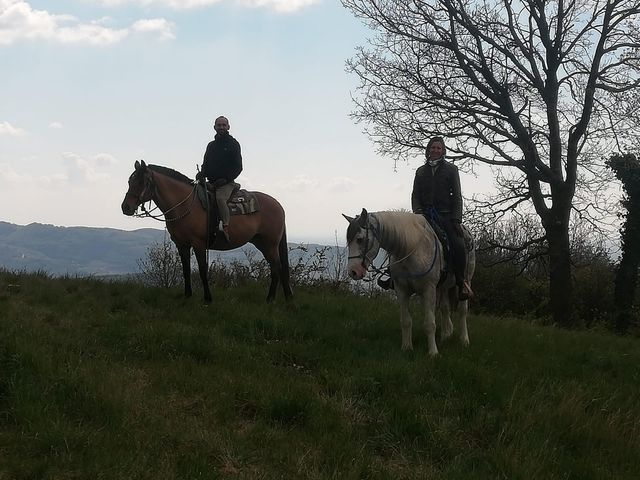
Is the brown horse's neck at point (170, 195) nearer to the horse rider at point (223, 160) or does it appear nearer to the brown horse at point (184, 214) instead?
the brown horse at point (184, 214)

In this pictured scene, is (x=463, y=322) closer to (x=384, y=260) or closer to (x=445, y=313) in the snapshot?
(x=445, y=313)

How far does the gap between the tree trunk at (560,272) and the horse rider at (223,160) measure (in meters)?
10.0

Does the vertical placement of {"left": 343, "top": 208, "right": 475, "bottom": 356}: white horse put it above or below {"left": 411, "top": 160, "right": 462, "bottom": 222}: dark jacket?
below

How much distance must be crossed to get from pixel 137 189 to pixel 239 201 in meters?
1.83

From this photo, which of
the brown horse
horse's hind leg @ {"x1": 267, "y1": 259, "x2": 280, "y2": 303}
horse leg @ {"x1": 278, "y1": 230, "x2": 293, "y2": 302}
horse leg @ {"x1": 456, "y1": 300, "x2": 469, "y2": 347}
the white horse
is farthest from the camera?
horse leg @ {"x1": 278, "y1": 230, "x2": 293, "y2": 302}

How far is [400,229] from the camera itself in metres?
7.12

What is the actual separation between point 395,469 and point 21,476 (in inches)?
114

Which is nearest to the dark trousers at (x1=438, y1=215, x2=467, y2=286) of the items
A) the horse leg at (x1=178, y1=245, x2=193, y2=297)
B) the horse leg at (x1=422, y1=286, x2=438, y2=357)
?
the horse leg at (x1=422, y1=286, x2=438, y2=357)

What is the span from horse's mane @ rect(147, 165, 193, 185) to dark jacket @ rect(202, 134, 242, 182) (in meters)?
0.46

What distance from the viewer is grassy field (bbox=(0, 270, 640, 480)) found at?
168 inches

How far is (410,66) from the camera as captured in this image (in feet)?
50.8

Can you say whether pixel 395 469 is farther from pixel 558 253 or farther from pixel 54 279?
pixel 558 253

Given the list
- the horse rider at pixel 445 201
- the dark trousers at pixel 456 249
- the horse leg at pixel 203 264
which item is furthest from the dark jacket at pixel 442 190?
the horse leg at pixel 203 264

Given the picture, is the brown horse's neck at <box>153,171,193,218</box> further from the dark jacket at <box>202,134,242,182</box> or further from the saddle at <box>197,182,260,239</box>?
the dark jacket at <box>202,134,242,182</box>
